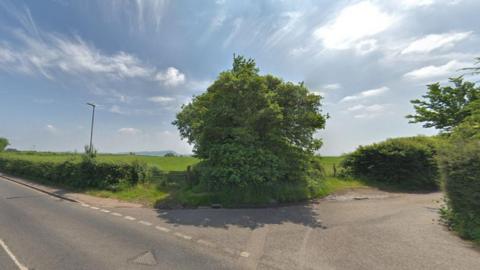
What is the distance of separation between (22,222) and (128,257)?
524cm

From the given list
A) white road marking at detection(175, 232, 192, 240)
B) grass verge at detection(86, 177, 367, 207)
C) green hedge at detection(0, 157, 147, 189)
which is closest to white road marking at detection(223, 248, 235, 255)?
white road marking at detection(175, 232, 192, 240)

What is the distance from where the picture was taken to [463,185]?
20.2 feet

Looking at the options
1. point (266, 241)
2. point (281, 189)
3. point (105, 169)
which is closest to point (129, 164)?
point (105, 169)

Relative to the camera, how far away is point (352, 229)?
657 cm

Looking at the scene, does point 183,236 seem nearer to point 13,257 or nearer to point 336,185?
point 13,257

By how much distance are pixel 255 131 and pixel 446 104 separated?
13.2 meters

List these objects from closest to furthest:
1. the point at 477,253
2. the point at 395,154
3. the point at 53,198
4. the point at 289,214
→ the point at 477,253
the point at 289,214
the point at 53,198
the point at 395,154

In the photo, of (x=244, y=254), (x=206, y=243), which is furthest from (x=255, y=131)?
(x=244, y=254)

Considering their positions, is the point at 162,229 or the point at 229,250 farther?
the point at 162,229

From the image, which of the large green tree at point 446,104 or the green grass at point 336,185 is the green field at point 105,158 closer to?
the green grass at point 336,185

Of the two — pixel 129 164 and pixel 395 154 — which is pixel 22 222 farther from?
pixel 395 154

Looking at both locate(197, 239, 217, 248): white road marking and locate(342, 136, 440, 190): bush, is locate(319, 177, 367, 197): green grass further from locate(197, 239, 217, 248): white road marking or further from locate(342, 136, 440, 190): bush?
locate(197, 239, 217, 248): white road marking

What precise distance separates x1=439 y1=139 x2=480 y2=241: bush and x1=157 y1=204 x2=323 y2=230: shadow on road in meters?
3.81

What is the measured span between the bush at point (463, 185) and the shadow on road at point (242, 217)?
3.81 meters
